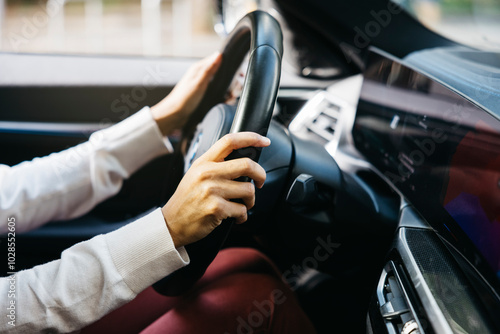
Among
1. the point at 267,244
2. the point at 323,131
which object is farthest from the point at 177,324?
the point at 323,131

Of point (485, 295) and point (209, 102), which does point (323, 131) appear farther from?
point (485, 295)

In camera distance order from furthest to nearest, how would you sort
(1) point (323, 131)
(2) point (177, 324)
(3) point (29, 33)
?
(3) point (29, 33)
(1) point (323, 131)
(2) point (177, 324)

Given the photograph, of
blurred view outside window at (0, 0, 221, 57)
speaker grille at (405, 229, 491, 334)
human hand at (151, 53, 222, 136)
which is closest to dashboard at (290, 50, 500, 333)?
speaker grille at (405, 229, 491, 334)

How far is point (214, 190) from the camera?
616 millimetres

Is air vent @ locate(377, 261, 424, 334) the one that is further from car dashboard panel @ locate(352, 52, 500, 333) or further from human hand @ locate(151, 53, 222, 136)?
human hand @ locate(151, 53, 222, 136)

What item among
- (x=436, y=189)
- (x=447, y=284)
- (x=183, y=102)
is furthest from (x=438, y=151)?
(x=183, y=102)

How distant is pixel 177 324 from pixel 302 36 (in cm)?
97

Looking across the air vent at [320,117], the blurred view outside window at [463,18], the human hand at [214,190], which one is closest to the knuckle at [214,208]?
the human hand at [214,190]

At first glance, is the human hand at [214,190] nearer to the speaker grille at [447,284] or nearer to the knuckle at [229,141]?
the knuckle at [229,141]

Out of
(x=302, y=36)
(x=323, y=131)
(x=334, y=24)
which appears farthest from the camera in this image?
(x=302, y=36)

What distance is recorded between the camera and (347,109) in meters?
1.15

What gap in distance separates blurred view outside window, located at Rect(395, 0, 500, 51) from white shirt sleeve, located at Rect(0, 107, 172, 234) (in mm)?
764

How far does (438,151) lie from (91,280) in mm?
580

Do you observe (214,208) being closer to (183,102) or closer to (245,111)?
(245,111)
